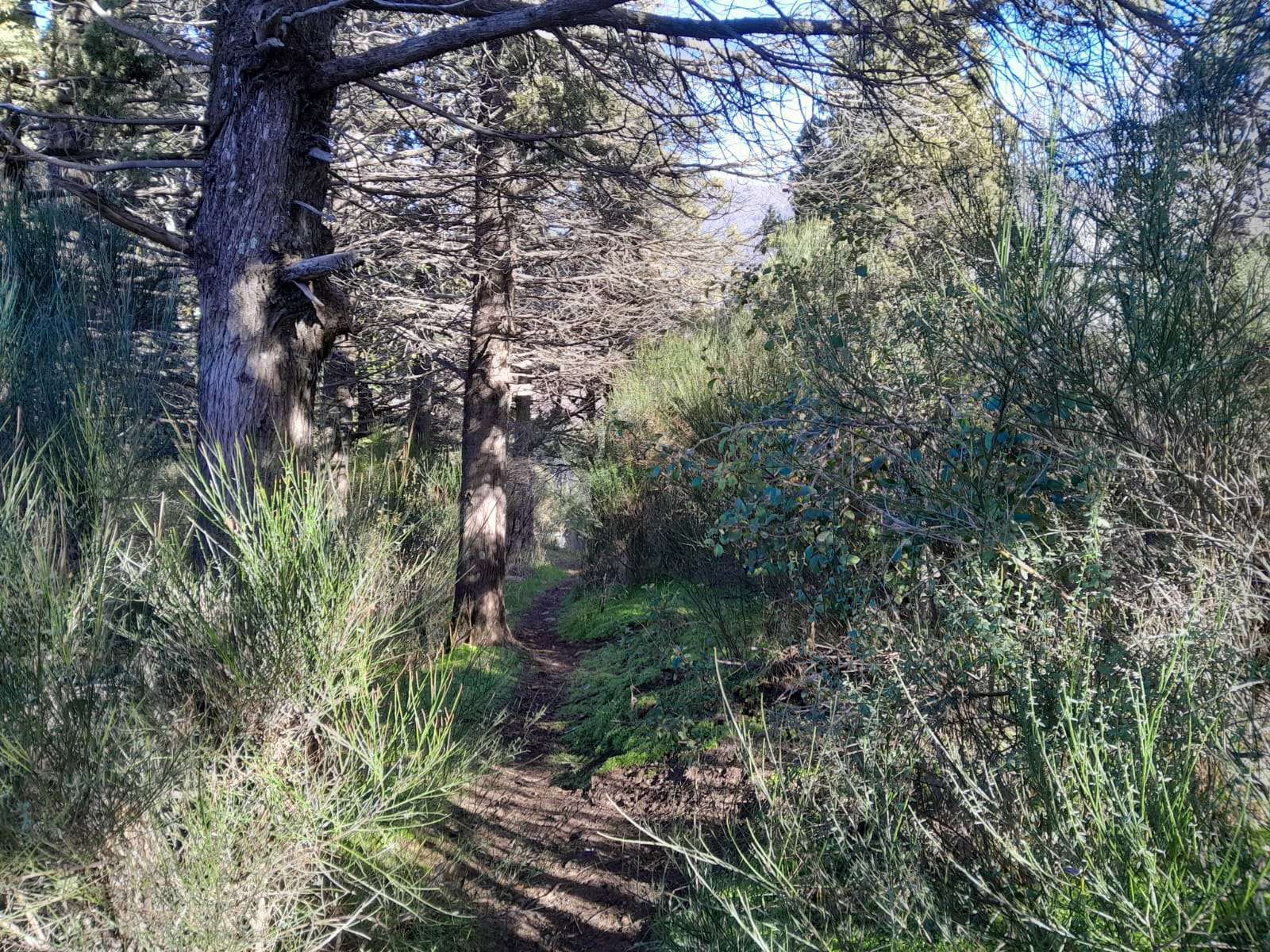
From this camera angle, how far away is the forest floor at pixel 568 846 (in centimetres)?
422

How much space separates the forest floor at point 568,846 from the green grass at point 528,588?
5.97m

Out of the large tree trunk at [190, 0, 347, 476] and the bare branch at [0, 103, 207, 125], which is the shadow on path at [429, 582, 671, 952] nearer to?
the large tree trunk at [190, 0, 347, 476]

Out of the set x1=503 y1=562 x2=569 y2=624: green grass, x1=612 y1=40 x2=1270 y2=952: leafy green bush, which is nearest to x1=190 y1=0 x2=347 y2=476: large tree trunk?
x1=612 y1=40 x2=1270 y2=952: leafy green bush

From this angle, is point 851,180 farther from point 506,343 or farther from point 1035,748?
point 1035,748

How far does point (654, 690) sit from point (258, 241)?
14.7 ft

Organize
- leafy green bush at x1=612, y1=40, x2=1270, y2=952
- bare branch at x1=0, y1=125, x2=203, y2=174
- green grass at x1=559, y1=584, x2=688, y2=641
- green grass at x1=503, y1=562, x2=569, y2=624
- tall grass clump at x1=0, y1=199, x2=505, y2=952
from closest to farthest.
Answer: leafy green bush at x1=612, y1=40, x2=1270, y2=952 → tall grass clump at x1=0, y1=199, x2=505, y2=952 → bare branch at x1=0, y1=125, x2=203, y2=174 → green grass at x1=559, y1=584, x2=688, y2=641 → green grass at x1=503, y1=562, x2=569, y2=624

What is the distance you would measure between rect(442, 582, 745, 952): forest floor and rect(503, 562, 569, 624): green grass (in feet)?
19.6

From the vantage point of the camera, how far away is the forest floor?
166 inches

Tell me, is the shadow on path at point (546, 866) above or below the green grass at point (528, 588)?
above

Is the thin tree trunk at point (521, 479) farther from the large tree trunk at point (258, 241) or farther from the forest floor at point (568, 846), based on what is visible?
the large tree trunk at point (258, 241)

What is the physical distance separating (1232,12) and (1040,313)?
1.41 m

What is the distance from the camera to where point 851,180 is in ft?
20.7

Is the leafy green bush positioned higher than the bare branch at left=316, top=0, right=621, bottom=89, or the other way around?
the bare branch at left=316, top=0, right=621, bottom=89

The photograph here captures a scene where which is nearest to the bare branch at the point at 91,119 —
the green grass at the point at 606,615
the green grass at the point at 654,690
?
the green grass at the point at 654,690
